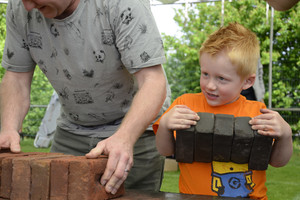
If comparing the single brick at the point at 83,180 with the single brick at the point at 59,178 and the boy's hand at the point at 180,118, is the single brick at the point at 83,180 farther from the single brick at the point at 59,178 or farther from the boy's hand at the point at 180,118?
the boy's hand at the point at 180,118

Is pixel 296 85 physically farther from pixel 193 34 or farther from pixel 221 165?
pixel 221 165

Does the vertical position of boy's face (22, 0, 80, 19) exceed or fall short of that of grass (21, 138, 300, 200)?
it exceeds it

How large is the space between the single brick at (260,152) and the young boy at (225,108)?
0.16 ft

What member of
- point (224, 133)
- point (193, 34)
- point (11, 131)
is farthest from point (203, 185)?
point (193, 34)

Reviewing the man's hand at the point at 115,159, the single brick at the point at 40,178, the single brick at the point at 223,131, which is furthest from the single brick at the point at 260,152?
the single brick at the point at 40,178

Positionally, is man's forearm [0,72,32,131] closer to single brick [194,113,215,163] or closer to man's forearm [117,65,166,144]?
man's forearm [117,65,166,144]

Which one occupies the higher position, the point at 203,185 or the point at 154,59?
the point at 154,59

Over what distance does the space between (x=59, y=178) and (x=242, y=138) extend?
724 millimetres

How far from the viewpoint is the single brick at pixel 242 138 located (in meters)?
1.56

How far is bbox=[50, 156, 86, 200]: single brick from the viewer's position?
53.0 inches

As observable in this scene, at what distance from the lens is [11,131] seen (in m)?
1.88

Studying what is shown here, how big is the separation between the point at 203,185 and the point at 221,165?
0.12 metres

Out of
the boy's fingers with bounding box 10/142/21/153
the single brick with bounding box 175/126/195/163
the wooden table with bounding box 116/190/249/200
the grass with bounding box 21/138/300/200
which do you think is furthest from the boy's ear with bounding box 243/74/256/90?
the grass with bounding box 21/138/300/200

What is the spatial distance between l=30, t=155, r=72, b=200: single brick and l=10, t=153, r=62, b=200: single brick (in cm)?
2
